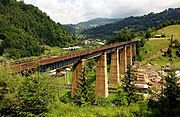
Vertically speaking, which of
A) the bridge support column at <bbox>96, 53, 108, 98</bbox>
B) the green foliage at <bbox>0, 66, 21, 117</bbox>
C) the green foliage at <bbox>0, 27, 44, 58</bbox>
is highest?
the green foliage at <bbox>0, 27, 44, 58</bbox>

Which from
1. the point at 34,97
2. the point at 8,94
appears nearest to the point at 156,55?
the point at 34,97

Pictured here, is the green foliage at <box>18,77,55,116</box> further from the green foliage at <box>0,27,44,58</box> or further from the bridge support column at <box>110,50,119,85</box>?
the green foliage at <box>0,27,44,58</box>

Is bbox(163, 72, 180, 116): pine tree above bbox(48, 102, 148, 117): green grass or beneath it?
above

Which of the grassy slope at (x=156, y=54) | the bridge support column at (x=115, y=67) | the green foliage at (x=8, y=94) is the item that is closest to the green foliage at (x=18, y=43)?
the grassy slope at (x=156, y=54)

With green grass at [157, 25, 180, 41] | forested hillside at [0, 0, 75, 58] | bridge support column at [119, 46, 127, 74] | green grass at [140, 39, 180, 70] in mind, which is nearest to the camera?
bridge support column at [119, 46, 127, 74]

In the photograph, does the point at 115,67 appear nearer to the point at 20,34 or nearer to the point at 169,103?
the point at 169,103

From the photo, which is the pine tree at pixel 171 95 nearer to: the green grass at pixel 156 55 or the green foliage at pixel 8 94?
the green foliage at pixel 8 94

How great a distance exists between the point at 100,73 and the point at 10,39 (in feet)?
320

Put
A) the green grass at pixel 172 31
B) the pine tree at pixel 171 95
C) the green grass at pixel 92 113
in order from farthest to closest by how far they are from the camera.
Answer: the green grass at pixel 172 31 < the pine tree at pixel 171 95 < the green grass at pixel 92 113

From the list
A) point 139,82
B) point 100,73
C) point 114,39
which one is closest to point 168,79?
point 100,73

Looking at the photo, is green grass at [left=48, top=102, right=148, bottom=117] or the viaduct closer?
green grass at [left=48, top=102, right=148, bottom=117]

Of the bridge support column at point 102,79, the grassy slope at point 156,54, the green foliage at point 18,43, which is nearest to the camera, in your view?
the bridge support column at point 102,79

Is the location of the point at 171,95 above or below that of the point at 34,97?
below

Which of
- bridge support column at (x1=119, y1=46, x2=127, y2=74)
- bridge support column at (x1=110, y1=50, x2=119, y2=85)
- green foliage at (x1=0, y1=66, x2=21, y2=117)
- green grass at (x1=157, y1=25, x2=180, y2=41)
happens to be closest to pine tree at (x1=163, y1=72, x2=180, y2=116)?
green foliage at (x1=0, y1=66, x2=21, y2=117)
